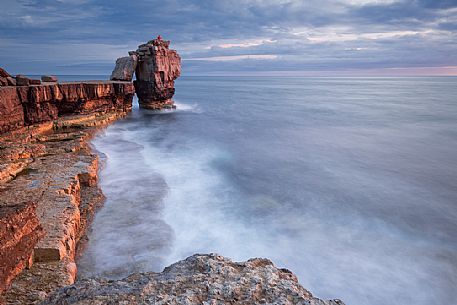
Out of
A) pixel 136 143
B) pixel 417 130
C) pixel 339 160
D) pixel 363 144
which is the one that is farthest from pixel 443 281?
pixel 417 130

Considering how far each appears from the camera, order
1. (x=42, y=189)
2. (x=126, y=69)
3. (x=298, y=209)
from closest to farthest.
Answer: (x=42, y=189) → (x=298, y=209) → (x=126, y=69)

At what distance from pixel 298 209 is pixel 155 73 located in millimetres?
20561

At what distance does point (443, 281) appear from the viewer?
5535 millimetres

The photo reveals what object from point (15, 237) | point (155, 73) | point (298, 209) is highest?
point (155, 73)

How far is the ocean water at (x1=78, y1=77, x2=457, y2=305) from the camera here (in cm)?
567

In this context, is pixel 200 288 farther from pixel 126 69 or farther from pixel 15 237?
pixel 126 69

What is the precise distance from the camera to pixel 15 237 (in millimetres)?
Answer: 3398

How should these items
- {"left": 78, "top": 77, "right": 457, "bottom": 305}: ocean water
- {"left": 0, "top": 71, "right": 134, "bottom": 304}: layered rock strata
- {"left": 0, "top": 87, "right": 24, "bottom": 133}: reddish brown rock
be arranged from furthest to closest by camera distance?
{"left": 0, "top": 87, "right": 24, "bottom": 133}: reddish brown rock → {"left": 78, "top": 77, "right": 457, "bottom": 305}: ocean water → {"left": 0, "top": 71, "right": 134, "bottom": 304}: layered rock strata

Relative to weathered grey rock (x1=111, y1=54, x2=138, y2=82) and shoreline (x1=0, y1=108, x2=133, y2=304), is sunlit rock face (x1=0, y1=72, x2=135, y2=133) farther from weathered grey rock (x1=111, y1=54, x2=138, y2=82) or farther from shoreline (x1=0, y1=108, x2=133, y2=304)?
weathered grey rock (x1=111, y1=54, x2=138, y2=82)

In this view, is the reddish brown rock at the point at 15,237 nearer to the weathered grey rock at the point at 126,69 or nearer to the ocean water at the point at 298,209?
the ocean water at the point at 298,209

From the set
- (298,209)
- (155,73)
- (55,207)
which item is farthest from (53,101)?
(298,209)

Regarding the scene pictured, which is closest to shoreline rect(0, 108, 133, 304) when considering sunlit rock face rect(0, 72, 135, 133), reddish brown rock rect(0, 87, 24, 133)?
reddish brown rock rect(0, 87, 24, 133)

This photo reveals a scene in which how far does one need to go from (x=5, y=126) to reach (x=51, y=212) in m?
8.78

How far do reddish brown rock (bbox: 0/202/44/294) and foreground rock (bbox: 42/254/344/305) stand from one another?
1.16 metres
